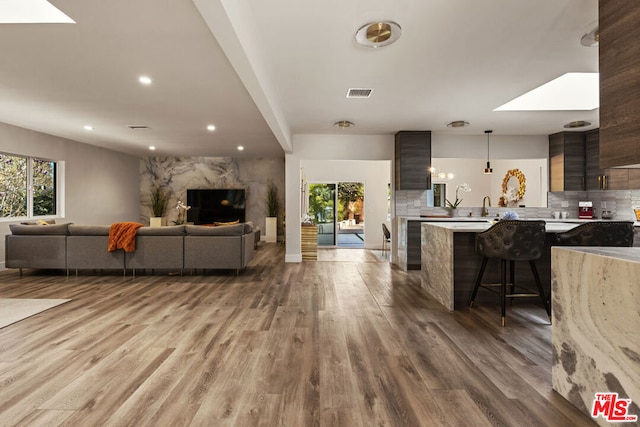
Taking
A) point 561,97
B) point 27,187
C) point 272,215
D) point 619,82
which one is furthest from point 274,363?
point 272,215

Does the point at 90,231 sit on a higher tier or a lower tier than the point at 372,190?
lower

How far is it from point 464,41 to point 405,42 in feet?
1.65

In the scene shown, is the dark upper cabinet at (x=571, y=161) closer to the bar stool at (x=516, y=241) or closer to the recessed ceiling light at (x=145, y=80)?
the bar stool at (x=516, y=241)

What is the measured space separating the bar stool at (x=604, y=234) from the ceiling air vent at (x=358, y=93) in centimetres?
263

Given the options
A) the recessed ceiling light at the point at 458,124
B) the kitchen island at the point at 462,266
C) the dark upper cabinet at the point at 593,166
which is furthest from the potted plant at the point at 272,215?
the dark upper cabinet at the point at 593,166

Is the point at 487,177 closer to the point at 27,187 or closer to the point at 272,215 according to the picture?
the point at 272,215

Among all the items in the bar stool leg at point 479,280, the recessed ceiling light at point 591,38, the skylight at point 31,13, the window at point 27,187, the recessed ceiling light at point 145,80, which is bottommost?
the bar stool leg at point 479,280

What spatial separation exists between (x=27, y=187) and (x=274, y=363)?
6.91 meters

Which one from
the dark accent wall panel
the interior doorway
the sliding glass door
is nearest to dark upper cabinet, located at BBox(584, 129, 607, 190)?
the interior doorway

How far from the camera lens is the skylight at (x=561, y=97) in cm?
476

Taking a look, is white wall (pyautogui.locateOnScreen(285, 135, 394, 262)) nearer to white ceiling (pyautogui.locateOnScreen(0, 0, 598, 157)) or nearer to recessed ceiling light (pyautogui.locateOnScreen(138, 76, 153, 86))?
white ceiling (pyautogui.locateOnScreen(0, 0, 598, 157))

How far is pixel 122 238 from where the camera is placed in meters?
5.10

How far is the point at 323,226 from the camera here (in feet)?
31.1

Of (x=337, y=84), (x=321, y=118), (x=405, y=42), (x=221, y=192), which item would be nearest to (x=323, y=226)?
(x=221, y=192)
